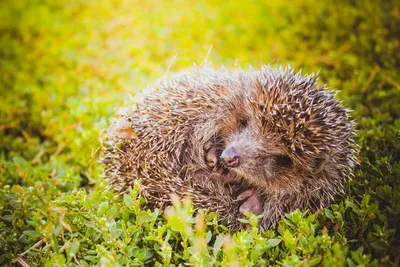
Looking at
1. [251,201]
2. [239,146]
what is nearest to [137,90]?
[239,146]

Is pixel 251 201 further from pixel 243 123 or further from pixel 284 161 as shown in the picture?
pixel 243 123

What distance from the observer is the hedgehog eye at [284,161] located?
111 inches

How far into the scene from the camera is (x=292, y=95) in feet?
8.93

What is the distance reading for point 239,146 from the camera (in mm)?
2830

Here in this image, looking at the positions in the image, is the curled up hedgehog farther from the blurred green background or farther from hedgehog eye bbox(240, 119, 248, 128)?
the blurred green background

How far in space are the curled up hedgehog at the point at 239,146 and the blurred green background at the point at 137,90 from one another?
192mm

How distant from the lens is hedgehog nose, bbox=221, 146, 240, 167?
2.73 meters

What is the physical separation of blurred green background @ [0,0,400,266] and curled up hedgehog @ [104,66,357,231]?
0.63 feet

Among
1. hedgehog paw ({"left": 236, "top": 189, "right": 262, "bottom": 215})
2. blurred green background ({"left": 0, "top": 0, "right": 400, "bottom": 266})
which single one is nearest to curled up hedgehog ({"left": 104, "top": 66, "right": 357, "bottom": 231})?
hedgehog paw ({"left": 236, "top": 189, "right": 262, "bottom": 215})

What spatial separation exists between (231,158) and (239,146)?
14 cm

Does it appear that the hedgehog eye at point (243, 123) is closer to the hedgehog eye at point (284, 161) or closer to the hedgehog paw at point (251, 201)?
the hedgehog eye at point (284, 161)

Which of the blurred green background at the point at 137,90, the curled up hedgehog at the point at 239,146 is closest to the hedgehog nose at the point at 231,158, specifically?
the curled up hedgehog at the point at 239,146

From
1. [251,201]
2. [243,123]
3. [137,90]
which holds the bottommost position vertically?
[251,201]

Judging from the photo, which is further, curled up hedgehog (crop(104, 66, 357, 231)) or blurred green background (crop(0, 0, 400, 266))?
curled up hedgehog (crop(104, 66, 357, 231))
